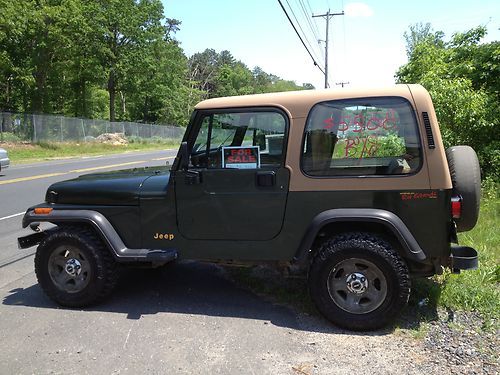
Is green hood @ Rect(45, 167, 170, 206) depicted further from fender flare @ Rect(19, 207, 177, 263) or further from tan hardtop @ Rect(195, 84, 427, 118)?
tan hardtop @ Rect(195, 84, 427, 118)

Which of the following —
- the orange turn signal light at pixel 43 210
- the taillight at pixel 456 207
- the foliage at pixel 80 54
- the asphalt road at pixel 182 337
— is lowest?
the asphalt road at pixel 182 337

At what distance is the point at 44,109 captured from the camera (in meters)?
39.8

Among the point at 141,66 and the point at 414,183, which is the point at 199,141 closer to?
the point at 414,183

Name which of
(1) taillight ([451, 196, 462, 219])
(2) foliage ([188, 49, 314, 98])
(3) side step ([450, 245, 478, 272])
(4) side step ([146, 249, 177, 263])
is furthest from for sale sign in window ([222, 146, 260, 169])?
(2) foliage ([188, 49, 314, 98])

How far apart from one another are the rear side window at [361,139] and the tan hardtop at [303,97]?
5 centimetres

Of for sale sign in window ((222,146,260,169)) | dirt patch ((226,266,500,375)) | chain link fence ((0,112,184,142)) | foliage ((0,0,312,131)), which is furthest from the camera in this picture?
foliage ((0,0,312,131))

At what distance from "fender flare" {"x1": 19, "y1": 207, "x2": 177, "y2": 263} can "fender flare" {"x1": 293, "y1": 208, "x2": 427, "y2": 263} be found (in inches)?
48.8

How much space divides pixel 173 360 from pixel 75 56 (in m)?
42.1

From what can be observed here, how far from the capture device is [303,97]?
399 cm

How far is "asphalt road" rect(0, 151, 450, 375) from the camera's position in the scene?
11.1 feet

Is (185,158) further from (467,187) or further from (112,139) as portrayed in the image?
(112,139)

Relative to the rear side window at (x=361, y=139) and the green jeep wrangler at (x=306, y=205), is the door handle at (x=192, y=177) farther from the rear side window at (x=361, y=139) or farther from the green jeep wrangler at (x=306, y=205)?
the rear side window at (x=361, y=139)

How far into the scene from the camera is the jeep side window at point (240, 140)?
4062mm

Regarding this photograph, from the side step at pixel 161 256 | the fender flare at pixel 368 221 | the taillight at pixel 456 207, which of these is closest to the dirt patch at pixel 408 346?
the fender flare at pixel 368 221
